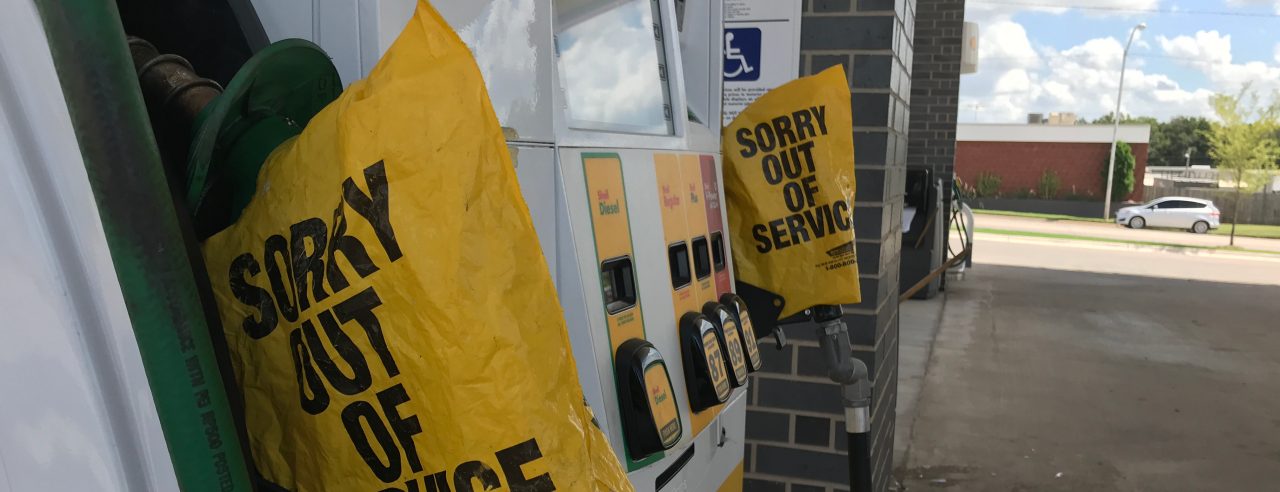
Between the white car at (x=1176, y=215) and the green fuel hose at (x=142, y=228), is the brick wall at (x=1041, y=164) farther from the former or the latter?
the green fuel hose at (x=142, y=228)

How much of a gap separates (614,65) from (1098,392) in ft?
21.5

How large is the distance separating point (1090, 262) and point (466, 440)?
61.5 ft

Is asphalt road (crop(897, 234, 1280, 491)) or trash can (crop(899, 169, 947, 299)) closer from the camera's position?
asphalt road (crop(897, 234, 1280, 491))

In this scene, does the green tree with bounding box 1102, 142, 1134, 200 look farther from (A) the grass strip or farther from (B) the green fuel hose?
(B) the green fuel hose

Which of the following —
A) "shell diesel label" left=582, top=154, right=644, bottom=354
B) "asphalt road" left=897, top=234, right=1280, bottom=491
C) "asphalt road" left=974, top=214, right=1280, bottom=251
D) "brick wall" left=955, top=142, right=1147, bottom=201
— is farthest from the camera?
"brick wall" left=955, top=142, right=1147, bottom=201

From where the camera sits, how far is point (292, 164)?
0.94 meters

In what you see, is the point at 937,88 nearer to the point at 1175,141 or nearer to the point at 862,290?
the point at 862,290

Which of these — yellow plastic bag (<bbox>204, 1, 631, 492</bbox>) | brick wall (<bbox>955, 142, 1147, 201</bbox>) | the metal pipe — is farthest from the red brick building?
yellow plastic bag (<bbox>204, 1, 631, 492</bbox>)

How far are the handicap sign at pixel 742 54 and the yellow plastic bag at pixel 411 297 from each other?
8.78ft

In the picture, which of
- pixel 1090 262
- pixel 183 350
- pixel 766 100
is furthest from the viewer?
pixel 1090 262

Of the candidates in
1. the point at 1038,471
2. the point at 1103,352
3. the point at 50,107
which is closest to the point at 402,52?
the point at 50,107

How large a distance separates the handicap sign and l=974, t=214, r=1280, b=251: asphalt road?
26.2 m

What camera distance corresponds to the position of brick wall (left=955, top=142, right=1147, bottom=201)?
41906mm

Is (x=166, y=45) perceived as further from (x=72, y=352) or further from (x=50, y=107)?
(x=72, y=352)
